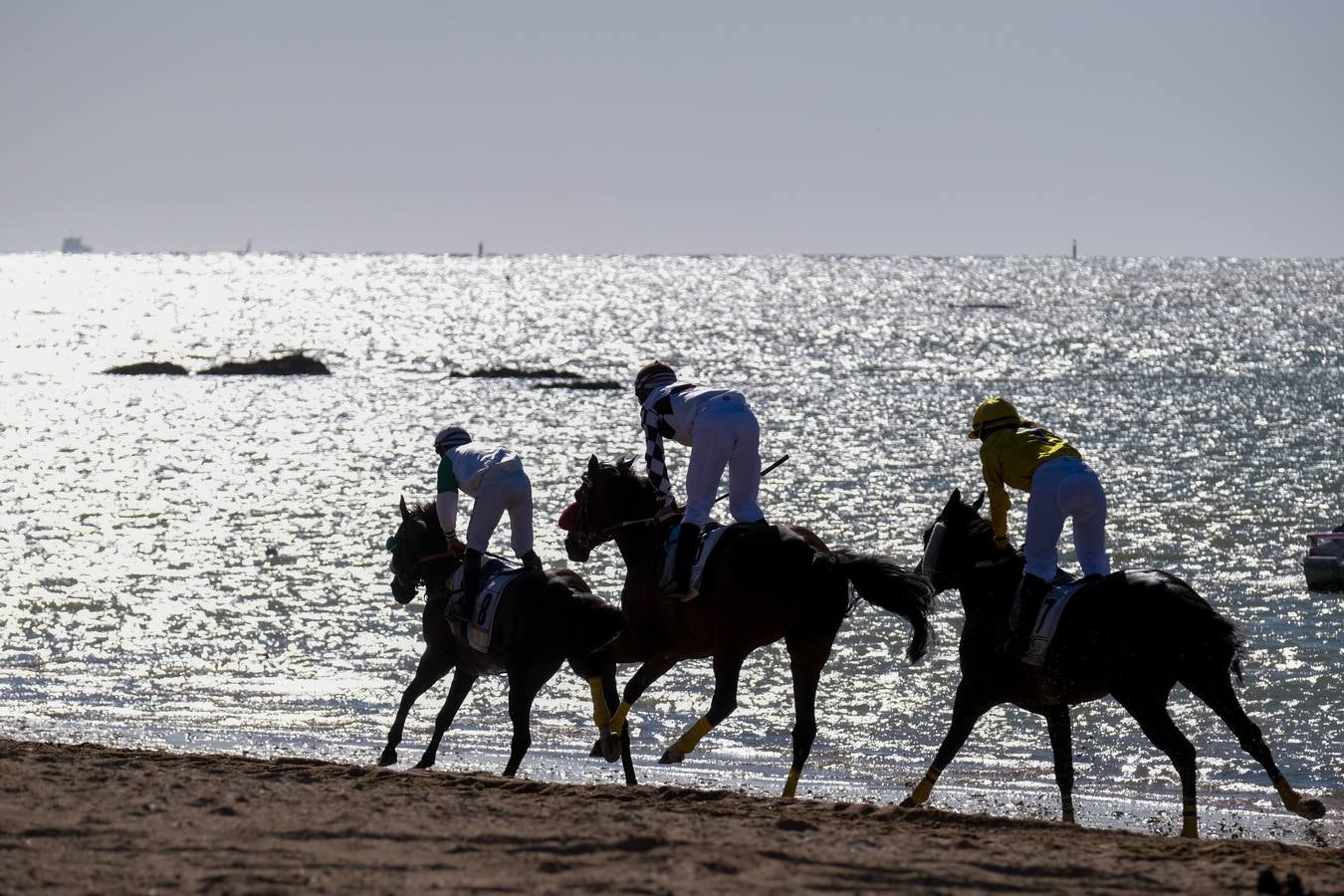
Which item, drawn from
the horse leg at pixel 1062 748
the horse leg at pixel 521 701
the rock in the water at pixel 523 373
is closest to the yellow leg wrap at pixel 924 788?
the horse leg at pixel 1062 748

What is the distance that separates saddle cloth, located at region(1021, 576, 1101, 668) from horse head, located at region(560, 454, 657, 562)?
2863 mm

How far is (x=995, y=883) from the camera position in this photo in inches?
301

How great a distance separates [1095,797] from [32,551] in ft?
66.1

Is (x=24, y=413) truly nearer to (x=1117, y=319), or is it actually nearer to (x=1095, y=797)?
(x=1095, y=797)

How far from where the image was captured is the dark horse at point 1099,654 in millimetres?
10742

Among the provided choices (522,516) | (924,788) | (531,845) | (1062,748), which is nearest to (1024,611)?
(1062,748)

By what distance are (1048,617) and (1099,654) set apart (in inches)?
16.3

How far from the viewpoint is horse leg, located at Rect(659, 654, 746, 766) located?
11.4 m

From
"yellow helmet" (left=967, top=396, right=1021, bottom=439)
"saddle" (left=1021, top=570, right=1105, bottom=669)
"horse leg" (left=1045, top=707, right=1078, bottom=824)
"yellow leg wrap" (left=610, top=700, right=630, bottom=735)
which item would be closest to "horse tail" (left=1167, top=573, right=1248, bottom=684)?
"saddle" (left=1021, top=570, right=1105, bottom=669)

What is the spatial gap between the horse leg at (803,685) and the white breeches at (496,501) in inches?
85.4

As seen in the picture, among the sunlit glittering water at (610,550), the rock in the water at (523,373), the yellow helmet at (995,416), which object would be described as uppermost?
the rock in the water at (523,373)

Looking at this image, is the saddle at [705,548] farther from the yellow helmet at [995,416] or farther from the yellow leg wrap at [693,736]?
the yellow helmet at [995,416]

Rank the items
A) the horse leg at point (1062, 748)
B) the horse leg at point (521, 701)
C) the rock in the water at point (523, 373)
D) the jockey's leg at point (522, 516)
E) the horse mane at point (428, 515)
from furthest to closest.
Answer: the rock in the water at point (523, 373) → the horse mane at point (428, 515) → the jockey's leg at point (522, 516) → the horse leg at point (521, 701) → the horse leg at point (1062, 748)

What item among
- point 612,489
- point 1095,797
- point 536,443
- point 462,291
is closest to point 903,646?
point 1095,797
